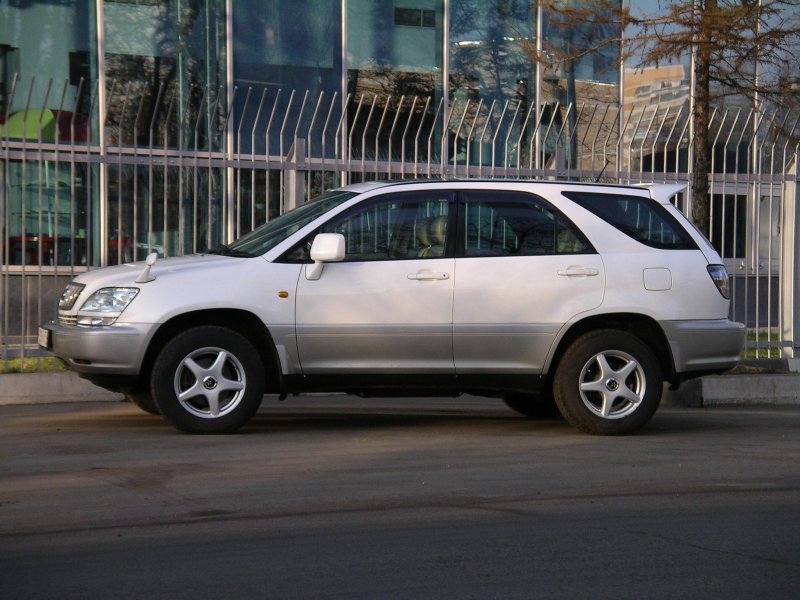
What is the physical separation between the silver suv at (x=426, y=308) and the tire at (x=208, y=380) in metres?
0.01

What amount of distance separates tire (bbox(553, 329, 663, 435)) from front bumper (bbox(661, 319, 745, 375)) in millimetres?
182

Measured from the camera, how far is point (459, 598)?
15.1ft

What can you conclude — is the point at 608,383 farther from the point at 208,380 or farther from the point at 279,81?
the point at 279,81

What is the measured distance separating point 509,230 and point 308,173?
341cm

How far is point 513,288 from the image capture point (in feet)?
28.7

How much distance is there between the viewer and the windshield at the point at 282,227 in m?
8.73

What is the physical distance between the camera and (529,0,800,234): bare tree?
11.8 m

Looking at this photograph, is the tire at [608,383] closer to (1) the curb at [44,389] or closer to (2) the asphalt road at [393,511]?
(2) the asphalt road at [393,511]

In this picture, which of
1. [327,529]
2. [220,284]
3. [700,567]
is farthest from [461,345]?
[700,567]

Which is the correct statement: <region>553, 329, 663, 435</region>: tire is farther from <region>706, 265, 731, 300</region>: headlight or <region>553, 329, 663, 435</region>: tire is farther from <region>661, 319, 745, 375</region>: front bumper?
<region>706, 265, 731, 300</region>: headlight

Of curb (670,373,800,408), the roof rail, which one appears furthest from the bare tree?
the roof rail

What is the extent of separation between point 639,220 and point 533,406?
75.0 inches

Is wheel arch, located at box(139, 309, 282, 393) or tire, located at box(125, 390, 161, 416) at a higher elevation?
wheel arch, located at box(139, 309, 282, 393)

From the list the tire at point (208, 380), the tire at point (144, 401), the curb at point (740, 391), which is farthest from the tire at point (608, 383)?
the tire at point (144, 401)
